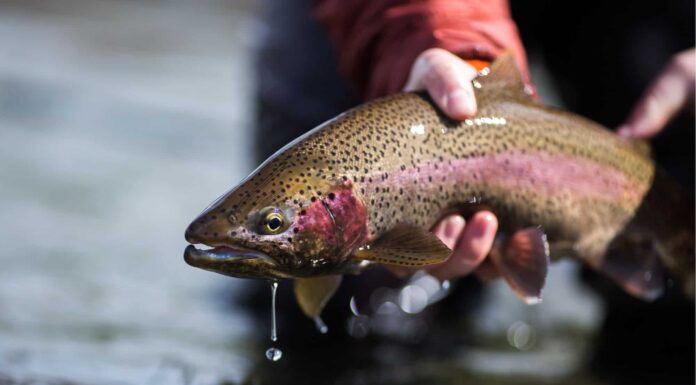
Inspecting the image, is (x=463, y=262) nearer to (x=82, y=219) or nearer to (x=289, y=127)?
(x=289, y=127)

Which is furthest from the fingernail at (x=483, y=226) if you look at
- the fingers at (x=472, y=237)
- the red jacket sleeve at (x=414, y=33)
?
the red jacket sleeve at (x=414, y=33)

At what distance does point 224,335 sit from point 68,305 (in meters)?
0.75

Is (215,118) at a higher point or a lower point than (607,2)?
lower

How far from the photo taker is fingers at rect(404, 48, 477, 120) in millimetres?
2783

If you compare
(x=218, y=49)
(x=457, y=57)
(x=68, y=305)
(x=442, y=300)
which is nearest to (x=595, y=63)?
(x=442, y=300)

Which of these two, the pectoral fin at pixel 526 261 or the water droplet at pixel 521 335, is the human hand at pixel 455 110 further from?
the water droplet at pixel 521 335

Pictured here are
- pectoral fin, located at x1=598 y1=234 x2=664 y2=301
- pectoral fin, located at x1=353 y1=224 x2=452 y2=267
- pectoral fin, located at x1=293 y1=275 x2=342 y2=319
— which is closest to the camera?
Answer: pectoral fin, located at x1=353 y1=224 x2=452 y2=267

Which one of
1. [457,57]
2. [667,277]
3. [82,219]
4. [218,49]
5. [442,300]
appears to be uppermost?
[457,57]

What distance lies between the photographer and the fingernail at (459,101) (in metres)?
2.78

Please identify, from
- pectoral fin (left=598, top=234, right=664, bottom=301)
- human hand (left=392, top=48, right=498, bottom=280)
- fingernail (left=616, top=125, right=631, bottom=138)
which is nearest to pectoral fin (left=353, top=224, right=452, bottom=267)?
human hand (left=392, top=48, right=498, bottom=280)

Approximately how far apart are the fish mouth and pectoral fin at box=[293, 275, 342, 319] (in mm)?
435

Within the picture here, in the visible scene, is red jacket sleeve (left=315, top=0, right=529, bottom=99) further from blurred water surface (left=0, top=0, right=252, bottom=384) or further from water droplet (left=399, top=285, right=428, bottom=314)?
water droplet (left=399, top=285, right=428, bottom=314)

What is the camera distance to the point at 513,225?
3014mm

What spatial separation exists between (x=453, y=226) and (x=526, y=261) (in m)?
0.29
